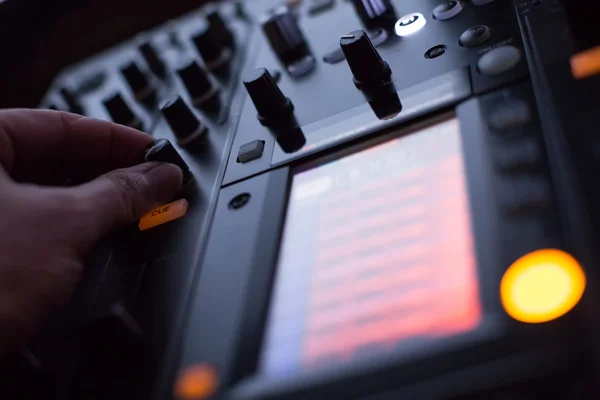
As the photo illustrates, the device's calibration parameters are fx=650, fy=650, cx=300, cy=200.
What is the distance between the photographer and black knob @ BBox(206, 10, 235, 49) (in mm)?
980

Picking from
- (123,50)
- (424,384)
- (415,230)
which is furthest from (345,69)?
(123,50)

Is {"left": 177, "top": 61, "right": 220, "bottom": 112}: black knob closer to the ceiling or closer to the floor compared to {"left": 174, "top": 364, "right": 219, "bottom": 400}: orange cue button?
closer to the ceiling

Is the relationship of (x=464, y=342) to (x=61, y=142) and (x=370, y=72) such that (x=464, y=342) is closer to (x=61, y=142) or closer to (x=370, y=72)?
(x=370, y=72)

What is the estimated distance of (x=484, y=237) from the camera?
17.7 inches

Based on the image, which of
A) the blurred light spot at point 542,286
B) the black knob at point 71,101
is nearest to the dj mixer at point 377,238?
the blurred light spot at point 542,286

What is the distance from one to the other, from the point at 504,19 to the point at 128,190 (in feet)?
1.35

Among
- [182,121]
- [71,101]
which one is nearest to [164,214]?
[182,121]

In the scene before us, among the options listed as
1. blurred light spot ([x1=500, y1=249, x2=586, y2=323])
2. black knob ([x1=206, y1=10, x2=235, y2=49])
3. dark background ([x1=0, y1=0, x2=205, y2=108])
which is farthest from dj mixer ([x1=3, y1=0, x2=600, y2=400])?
dark background ([x1=0, y1=0, x2=205, y2=108])

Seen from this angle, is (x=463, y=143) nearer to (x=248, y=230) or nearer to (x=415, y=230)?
(x=415, y=230)

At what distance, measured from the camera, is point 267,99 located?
0.72 metres

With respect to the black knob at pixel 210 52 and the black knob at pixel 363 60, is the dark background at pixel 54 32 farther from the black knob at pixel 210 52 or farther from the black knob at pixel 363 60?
the black knob at pixel 363 60

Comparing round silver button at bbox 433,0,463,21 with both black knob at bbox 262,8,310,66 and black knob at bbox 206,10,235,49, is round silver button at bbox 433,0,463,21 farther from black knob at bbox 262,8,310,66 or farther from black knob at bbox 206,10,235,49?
black knob at bbox 206,10,235,49

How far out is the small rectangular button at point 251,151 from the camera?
698mm

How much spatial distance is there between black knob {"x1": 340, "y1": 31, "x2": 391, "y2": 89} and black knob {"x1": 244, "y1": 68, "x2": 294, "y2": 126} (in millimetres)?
91
